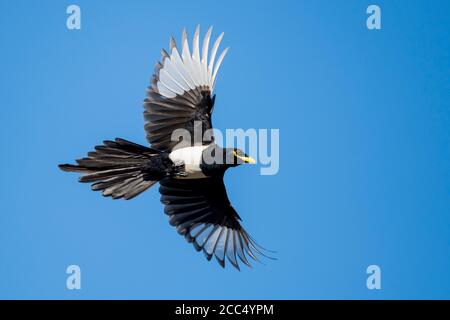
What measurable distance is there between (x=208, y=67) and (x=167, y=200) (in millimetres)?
1618

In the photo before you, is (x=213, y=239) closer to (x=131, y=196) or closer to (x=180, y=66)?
(x=131, y=196)

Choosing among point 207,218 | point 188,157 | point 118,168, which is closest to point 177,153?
point 188,157

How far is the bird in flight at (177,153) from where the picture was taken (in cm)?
880

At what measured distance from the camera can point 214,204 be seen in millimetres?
9789

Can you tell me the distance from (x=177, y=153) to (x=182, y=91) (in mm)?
703

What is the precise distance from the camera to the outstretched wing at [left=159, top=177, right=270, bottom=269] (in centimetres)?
952

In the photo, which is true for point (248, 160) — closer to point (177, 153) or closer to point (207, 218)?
point (177, 153)

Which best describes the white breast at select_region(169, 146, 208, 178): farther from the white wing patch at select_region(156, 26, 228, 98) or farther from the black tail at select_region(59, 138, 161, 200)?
the white wing patch at select_region(156, 26, 228, 98)

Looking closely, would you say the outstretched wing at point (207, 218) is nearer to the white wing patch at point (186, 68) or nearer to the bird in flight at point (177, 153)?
the bird in flight at point (177, 153)

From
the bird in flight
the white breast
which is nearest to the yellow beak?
the bird in flight

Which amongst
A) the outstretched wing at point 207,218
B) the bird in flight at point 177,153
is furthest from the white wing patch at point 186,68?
the outstretched wing at point 207,218

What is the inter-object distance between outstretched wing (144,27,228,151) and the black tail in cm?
29

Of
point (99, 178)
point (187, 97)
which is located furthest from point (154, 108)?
point (99, 178)

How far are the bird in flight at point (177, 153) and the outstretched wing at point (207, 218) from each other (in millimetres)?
12
